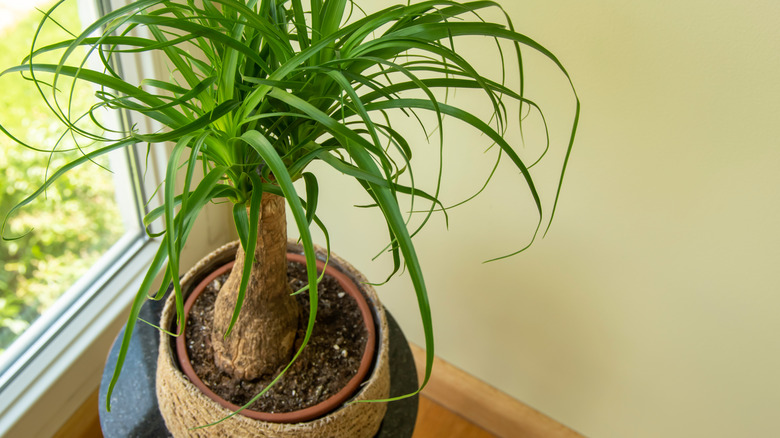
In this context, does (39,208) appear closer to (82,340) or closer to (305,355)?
(82,340)

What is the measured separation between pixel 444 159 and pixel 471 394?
57 cm

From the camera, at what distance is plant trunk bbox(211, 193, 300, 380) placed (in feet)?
2.34

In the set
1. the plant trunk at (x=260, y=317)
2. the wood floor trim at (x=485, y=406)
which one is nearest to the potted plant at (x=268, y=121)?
the plant trunk at (x=260, y=317)

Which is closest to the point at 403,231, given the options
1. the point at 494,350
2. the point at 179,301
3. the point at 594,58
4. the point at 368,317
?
the point at 179,301

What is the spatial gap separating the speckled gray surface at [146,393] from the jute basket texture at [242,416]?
3 cm

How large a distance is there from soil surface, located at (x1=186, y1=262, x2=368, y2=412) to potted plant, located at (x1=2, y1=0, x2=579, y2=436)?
0.02 m

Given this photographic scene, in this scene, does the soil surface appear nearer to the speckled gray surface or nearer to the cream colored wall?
the speckled gray surface

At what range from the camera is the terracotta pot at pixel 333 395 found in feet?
2.28

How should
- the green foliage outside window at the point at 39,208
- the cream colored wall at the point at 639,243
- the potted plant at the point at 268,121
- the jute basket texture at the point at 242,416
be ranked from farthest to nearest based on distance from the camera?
the green foliage outside window at the point at 39,208
the cream colored wall at the point at 639,243
the jute basket texture at the point at 242,416
the potted plant at the point at 268,121

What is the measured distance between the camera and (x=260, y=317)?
2.43 ft

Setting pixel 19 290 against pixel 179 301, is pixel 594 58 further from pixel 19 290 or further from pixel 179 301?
pixel 19 290

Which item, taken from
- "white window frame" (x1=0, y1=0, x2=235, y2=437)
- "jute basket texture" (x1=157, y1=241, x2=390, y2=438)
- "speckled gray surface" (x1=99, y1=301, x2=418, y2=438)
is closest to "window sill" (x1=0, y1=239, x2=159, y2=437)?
"white window frame" (x1=0, y1=0, x2=235, y2=437)

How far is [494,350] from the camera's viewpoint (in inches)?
48.9

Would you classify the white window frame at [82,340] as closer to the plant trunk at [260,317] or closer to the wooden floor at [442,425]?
the plant trunk at [260,317]
